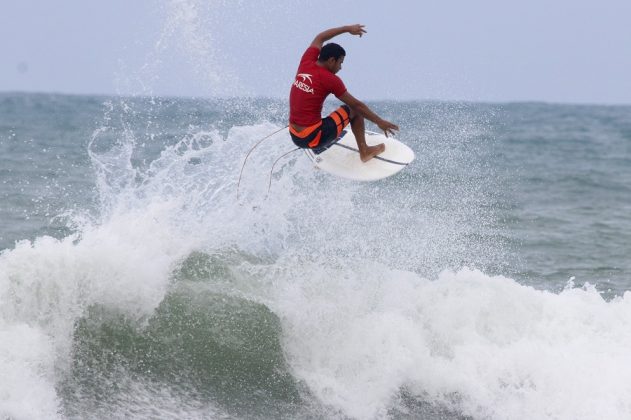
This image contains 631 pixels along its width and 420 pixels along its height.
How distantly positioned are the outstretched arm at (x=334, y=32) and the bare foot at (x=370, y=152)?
1.28 meters

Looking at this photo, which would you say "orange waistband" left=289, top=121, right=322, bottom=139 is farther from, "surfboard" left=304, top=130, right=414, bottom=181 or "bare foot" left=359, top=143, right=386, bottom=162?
"bare foot" left=359, top=143, right=386, bottom=162

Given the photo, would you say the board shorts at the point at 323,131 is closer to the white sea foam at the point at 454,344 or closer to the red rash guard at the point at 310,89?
the red rash guard at the point at 310,89

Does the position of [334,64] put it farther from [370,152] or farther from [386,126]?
[370,152]

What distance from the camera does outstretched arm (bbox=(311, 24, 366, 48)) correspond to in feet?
24.8

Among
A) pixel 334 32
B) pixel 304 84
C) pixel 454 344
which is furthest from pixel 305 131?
pixel 454 344

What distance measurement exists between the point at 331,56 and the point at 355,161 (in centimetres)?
156

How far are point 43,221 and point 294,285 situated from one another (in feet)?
19.0

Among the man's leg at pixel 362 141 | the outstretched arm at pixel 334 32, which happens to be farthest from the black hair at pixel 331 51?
the man's leg at pixel 362 141

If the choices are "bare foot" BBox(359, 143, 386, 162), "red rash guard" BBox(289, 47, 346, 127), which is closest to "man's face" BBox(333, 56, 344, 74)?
"red rash guard" BBox(289, 47, 346, 127)

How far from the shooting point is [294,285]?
8.51m

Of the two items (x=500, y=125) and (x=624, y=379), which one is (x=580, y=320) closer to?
(x=624, y=379)

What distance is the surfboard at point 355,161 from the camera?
8.59 m

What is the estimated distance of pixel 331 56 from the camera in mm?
7457

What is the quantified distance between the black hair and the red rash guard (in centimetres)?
10
